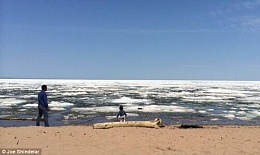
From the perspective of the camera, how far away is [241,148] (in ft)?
32.7

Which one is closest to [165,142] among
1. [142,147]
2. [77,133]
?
[142,147]

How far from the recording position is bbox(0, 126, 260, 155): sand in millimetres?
9281

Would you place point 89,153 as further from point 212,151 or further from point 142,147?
point 212,151

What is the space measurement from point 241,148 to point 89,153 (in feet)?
15.9

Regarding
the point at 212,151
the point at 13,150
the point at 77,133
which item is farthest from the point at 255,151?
the point at 13,150

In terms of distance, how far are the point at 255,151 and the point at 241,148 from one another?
0.47 m

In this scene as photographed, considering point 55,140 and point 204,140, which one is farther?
point 204,140

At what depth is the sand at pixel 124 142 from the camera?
30.5 ft

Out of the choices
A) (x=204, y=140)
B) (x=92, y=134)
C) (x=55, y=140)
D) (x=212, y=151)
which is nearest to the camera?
(x=212, y=151)

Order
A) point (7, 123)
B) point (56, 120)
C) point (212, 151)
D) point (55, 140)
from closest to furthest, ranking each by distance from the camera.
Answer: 1. point (212, 151)
2. point (55, 140)
3. point (7, 123)
4. point (56, 120)

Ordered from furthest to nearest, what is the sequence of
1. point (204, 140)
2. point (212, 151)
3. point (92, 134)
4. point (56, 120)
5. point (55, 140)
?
point (56, 120) < point (92, 134) < point (204, 140) < point (55, 140) < point (212, 151)

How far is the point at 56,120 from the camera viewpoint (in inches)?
867

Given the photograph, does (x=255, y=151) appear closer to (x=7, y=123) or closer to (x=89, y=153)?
(x=89, y=153)

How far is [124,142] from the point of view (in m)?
10.4
